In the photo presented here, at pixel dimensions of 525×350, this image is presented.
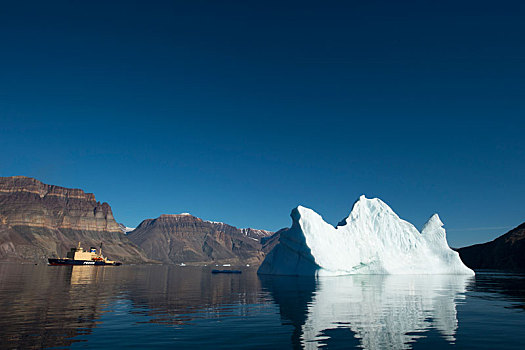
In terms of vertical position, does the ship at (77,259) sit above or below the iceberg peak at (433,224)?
below

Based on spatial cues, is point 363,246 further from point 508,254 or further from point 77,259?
point 508,254

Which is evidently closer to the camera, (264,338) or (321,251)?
(264,338)

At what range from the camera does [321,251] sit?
62.4 metres

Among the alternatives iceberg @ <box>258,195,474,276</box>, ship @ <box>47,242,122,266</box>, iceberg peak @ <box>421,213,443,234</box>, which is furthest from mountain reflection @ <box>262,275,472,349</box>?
ship @ <box>47,242,122,266</box>

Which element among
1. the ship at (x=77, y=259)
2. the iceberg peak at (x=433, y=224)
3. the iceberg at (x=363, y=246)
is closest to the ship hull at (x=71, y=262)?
the ship at (x=77, y=259)

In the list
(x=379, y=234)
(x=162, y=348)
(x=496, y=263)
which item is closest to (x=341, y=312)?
(x=162, y=348)

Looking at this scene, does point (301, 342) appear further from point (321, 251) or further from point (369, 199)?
point (369, 199)

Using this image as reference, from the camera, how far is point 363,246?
2783 inches

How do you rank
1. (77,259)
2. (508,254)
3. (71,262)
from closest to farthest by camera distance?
(71,262) → (77,259) → (508,254)

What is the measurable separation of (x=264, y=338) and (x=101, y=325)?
7.68m

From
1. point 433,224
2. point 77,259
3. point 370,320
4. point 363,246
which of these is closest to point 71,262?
point 77,259

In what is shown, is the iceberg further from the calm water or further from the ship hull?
the ship hull

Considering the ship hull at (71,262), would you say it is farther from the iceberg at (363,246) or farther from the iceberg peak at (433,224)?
the iceberg peak at (433,224)

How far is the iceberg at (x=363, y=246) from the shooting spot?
207 ft
